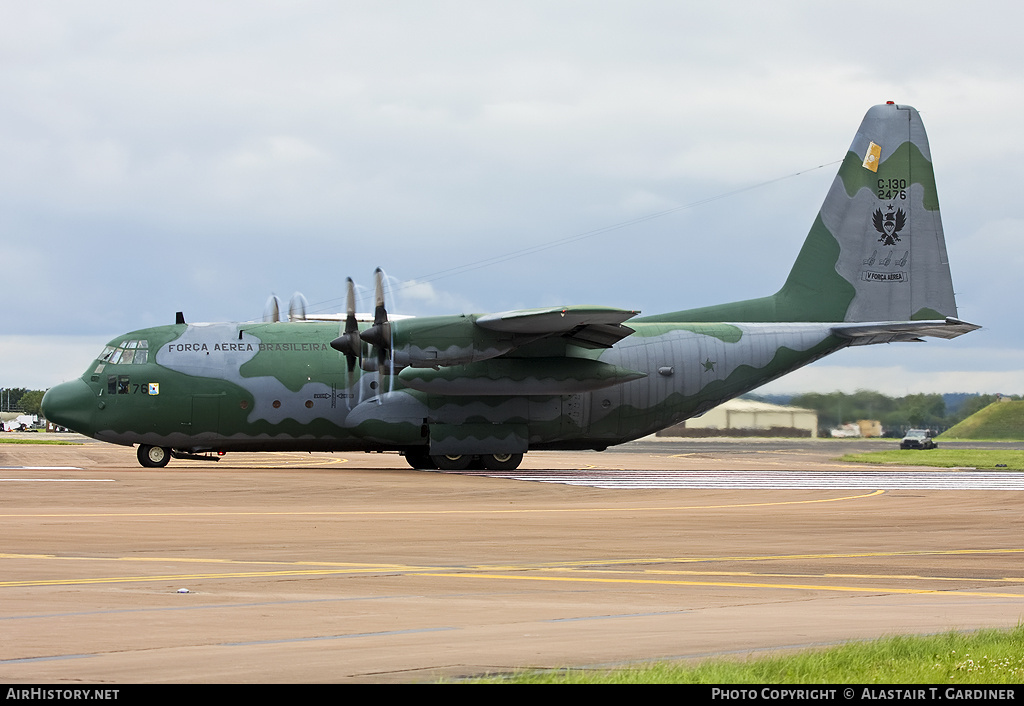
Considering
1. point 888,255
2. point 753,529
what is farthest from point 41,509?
point 888,255

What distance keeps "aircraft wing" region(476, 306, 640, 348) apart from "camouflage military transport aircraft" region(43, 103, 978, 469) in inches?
4.0

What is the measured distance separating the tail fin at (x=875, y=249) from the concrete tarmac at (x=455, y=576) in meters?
13.5

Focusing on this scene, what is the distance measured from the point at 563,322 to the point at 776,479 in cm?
841

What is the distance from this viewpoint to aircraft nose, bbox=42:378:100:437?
36656 millimetres

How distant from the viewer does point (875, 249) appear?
136 ft

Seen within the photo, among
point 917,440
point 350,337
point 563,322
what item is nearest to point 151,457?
point 350,337

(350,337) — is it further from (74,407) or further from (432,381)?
(74,407)

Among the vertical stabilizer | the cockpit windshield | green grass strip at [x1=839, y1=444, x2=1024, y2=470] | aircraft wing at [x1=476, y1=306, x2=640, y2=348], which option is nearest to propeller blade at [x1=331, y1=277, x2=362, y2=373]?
aircraft wing at [x1=476, y1=306, x2=640, y2=348]

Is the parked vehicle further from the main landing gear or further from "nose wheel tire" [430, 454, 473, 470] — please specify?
"nose wheel tire" [430, 454, 473, 470]

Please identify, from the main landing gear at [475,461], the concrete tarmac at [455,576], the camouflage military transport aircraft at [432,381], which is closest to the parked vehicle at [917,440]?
the camouflage military transport aircraft at [432,381]

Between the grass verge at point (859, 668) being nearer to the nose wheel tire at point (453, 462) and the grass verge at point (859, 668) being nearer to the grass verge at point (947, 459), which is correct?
the nose wheel tire at point (453, 462)

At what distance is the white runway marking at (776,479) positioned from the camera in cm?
3194
